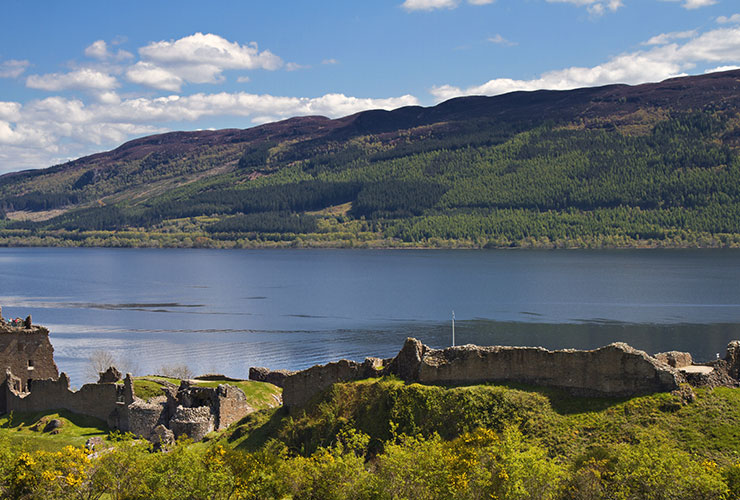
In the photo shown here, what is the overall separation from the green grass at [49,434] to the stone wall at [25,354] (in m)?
3.16

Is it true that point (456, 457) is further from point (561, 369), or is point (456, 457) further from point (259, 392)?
point (259, 392)

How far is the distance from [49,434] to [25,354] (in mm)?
9972

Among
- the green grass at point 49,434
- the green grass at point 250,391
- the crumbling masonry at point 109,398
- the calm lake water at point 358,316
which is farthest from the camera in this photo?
the calm lake water at point 358,316

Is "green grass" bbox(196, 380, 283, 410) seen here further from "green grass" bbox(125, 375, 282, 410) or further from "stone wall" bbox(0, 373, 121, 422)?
"stone wall" bbox(0, 373, 121, 422)

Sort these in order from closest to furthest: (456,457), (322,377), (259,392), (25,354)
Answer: (456,457)
(322,377)
(259,392)
(25,354)

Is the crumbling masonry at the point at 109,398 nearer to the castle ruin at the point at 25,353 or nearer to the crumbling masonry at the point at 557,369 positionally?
the castle ruin at the point at 25,353

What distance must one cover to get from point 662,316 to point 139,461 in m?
107

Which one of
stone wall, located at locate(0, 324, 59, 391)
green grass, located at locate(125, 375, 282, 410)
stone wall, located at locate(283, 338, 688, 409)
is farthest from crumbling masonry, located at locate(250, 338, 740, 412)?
stone wall, located at locate(0, 324, 59, 391)

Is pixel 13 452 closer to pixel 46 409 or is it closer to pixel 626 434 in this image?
pixel 46 409

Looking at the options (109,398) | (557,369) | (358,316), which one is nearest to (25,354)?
(109,398)

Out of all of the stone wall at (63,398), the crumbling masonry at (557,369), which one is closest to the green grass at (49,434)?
the stone wall at (63,398)

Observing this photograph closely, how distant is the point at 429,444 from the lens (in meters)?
31.6

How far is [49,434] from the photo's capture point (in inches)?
1868

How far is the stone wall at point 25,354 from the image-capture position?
54750 mm
